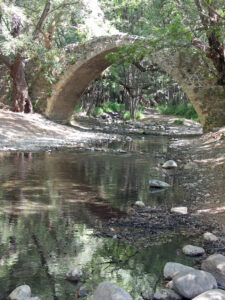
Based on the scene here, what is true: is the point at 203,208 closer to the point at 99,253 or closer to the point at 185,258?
the point at 185,258

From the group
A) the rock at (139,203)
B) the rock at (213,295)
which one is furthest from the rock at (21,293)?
the rock at (139,203)

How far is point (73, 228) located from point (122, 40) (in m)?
13.0

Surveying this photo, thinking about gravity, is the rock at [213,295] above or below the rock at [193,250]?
above

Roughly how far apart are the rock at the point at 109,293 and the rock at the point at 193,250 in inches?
42.9

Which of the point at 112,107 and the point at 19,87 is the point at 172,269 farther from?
the point at 112,107

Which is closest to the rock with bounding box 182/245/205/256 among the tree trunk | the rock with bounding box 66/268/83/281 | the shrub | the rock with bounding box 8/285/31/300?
the rock with bounding box 66/268/83/281

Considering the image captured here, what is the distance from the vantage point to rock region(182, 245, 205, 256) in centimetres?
349

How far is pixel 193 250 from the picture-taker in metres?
3.50

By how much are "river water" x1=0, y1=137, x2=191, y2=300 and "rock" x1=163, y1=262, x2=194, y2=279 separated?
3.8 inches

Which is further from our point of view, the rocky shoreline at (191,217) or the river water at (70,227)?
the river water at (70,227)

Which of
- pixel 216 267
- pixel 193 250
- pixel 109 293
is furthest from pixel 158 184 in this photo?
pixel 109 293

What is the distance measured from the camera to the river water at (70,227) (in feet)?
9.95

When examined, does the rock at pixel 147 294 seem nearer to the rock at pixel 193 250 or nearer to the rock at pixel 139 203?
the rock at pixel 193 250

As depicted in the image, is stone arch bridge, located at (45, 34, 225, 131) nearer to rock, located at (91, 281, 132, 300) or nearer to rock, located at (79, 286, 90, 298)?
rock, located at (79, 286, 90, 298)
